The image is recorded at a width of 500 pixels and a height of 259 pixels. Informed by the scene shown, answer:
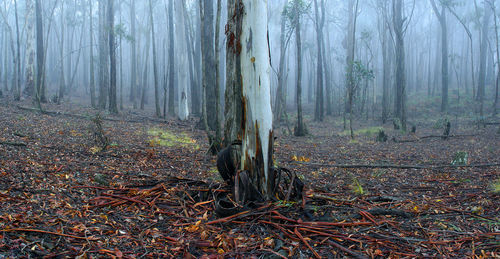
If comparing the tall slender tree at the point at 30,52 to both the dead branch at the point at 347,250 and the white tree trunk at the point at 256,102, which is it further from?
the dead branch at the point at 347,250

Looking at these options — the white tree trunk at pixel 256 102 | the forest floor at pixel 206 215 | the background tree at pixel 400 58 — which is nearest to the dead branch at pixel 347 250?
the forest floor at pixel 206 215

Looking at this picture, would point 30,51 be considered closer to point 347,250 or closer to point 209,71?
point 209,71

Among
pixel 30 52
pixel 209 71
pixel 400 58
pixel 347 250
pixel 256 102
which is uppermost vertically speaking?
pixel 30 52

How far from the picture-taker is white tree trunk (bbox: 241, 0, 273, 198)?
348 cm

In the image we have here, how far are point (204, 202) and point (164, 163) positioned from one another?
256 cm

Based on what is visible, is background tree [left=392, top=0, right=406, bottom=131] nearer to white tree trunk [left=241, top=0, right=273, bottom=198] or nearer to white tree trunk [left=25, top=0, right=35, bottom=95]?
white tree trunk [left=241, top=0, right=273, bottom=198]

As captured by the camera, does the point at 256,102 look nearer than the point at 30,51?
Yes

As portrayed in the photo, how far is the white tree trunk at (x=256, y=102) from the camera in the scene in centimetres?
348

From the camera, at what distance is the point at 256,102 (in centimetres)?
348

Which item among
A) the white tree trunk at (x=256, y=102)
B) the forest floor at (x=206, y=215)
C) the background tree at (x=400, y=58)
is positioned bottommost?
the forest floor at (x=206, y=215)

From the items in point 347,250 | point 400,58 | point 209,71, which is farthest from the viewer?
point 400,58

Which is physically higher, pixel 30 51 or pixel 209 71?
pixel 30 51

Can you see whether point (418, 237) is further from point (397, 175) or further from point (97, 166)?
point (97, 166)

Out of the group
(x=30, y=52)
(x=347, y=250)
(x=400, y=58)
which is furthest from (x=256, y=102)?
(x=30, y=52)
